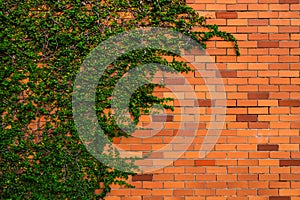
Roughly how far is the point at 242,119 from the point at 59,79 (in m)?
1.76

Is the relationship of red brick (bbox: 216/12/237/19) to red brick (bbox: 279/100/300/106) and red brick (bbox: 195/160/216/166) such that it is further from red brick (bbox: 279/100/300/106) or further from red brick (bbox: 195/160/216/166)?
red brick (bbox: 195/160/216/166)

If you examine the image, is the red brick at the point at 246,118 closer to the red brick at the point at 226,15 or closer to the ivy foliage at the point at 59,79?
the ivy foliage at the point at 59,79

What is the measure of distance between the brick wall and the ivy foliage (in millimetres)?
161

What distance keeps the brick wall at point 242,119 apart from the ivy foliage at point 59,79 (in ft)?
0.53

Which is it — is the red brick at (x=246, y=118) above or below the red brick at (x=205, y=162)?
above

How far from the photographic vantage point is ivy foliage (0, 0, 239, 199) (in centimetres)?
321

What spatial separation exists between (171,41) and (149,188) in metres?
1.40

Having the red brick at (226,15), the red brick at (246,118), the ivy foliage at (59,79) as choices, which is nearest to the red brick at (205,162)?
the red brick at (246,118)

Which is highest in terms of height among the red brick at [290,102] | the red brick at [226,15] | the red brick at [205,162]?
the red brick at [226,15]

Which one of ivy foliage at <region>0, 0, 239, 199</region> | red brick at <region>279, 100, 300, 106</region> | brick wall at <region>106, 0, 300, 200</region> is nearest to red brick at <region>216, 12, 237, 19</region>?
brick wall at <region>106, 0, 300, 200</region>

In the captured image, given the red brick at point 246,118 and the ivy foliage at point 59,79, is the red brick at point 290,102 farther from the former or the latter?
the ivy foliage at point 59,79

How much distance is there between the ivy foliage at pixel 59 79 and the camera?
321cm

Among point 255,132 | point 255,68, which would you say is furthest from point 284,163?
point 255,68

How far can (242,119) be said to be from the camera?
10.6 ft
